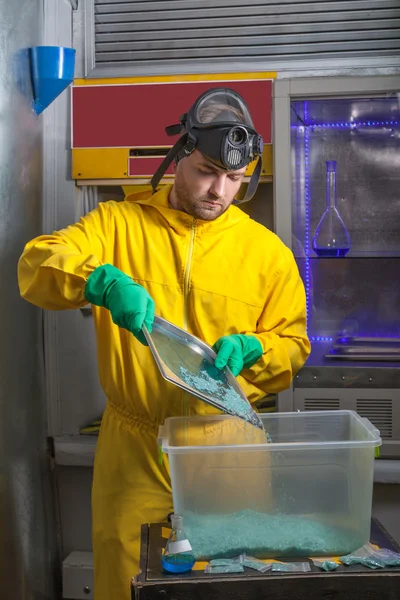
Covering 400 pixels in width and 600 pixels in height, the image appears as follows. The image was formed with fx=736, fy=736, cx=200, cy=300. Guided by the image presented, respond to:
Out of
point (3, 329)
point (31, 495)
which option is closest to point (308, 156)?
point (3, 329)

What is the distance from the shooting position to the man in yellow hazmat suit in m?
2.03

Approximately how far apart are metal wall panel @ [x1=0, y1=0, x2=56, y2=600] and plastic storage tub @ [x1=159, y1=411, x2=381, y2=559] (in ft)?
4.08

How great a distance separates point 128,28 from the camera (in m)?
2.95

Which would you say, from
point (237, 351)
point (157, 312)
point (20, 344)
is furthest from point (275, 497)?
point (20, 344)

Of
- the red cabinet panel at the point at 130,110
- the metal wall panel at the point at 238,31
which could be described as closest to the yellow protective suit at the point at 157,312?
the red cabinet panel at the point at 130,110

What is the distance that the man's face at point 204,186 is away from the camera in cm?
210

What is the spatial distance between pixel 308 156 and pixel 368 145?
0.24m

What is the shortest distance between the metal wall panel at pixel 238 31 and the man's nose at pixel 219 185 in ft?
3.15

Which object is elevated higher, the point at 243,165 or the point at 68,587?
the point at 243,165

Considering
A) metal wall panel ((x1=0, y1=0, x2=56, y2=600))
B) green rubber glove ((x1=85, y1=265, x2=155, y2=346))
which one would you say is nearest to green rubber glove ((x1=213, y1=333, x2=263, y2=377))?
green rubber glove ((x1=85, y1=265, x2=155, y2=346))

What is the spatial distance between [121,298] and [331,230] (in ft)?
4.06

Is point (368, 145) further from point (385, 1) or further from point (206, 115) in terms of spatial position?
point (206, 115)

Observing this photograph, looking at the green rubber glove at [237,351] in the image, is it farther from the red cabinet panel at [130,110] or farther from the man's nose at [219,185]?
the red cabinet panel at [130,110]

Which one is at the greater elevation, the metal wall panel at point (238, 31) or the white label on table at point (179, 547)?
the metal wall panel at point (238, 31)
